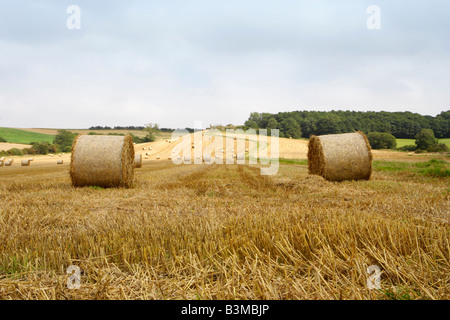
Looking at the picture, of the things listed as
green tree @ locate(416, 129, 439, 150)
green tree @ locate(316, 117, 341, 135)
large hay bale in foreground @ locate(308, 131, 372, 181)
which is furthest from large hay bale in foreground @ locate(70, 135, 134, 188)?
green tree @ locate(316, 117, 341, 135)

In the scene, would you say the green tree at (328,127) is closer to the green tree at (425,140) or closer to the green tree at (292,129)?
the green tree at (292,129)

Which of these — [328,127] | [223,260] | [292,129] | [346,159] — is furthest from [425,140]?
[223,260]

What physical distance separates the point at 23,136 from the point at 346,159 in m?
76.1

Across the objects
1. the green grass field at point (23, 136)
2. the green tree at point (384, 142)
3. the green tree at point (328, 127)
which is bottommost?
the green tree at point (384, 142)

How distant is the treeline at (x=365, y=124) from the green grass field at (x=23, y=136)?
48854 mm

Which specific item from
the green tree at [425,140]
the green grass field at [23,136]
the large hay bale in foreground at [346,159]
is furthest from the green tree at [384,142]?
the green grass field at [23,136]

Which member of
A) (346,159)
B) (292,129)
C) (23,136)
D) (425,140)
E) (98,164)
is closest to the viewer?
(98,164)

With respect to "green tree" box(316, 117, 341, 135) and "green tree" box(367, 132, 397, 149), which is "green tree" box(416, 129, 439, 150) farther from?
"green tree" box(316, 117, 341, 135)

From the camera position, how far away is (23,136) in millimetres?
67125

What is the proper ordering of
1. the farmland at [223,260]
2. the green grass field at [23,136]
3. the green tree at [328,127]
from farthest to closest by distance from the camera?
the green tree at [328,127], the green grass field at [23,136], the farmland at [223,260]

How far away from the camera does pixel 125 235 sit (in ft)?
11.2

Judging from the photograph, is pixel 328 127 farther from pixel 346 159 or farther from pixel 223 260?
pixel 223 260

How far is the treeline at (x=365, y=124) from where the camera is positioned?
71625 mm

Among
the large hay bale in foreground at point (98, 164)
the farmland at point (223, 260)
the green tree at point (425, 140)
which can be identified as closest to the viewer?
the farmland at point (223, 260)
